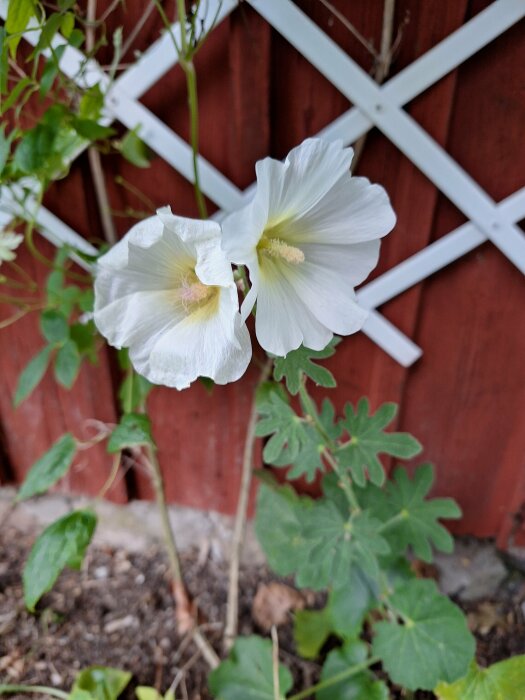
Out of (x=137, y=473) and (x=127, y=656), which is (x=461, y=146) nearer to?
(x=137, y=473)

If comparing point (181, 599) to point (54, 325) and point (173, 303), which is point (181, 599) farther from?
point (173, 303)

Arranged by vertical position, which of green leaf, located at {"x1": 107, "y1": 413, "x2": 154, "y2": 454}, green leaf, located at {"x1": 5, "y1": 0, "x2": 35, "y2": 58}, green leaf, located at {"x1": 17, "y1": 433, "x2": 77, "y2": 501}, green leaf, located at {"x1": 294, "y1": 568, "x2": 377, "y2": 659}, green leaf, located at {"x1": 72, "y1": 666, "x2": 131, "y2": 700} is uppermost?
green leaf, located at {"x1": 5, "y1": 0, "x2": 35, "y2": 58}

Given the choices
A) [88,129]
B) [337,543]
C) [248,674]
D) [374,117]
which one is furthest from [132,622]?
[374,117]

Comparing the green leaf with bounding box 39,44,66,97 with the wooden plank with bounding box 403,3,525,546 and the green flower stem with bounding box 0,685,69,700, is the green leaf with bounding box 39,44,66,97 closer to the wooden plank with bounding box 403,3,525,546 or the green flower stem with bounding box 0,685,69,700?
the wooden plank with bounding box 403,3,525,546

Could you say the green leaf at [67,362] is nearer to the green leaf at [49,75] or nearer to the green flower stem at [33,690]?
the green leaf at [49,75]

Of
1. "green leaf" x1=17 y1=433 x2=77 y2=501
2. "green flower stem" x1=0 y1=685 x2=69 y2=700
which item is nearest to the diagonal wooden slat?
"green leaf" x1=17 y1=433 x2=77 y2=501

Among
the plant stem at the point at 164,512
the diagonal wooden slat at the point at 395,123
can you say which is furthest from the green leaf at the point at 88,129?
the plant stem at the point at 164,512

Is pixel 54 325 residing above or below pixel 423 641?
above
